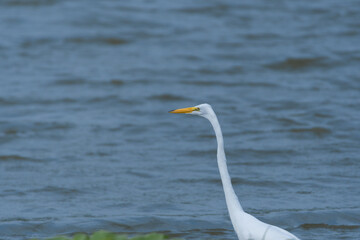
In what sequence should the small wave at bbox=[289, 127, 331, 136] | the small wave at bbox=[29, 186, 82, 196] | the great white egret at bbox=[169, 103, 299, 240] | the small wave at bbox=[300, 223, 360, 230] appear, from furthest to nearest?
1. the small wave at bbox=[289, 127, 331, 136]
2. the small wave at bbox=[29, 186, 82, 196]
3. the small wave at bbox=[300, 223, 360, 230]
4. the great white egret at bbox=[169, 103, 299, 240]

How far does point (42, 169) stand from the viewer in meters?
8.63

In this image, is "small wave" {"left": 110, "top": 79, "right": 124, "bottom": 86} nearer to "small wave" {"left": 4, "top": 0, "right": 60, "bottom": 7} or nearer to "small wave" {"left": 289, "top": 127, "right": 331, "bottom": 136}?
"small wave" {"left": 289, "top": 127, "right": 331, "bottom": 136}

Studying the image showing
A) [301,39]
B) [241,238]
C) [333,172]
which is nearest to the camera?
[241,238]

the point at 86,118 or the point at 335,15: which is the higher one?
the point at 335,15

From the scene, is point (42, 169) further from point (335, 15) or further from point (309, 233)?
point (335, 15)

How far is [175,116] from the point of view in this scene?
10.6 m

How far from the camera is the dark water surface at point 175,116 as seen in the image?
7.23 metres

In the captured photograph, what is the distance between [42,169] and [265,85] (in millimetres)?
4865

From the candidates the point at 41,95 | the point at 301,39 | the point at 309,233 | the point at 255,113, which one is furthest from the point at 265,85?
the point at 309,233

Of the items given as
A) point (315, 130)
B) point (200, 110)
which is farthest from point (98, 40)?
point (200, 110)

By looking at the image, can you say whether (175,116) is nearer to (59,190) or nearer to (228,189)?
(59,190)

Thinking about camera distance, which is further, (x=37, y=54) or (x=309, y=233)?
(x=37, y=54)

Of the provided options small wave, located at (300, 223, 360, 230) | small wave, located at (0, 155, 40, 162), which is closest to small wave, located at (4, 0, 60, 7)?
small wave, located at (0, 155, 40, 162)

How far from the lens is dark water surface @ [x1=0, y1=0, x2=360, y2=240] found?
7.23 metres
